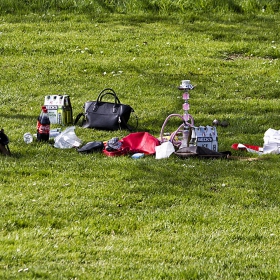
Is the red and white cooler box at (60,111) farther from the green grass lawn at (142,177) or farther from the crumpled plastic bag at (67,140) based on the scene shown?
the crumpled plastic bag at (67,140)

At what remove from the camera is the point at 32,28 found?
15.9m

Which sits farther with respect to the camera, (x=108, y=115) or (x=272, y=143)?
(x=108, y=115)

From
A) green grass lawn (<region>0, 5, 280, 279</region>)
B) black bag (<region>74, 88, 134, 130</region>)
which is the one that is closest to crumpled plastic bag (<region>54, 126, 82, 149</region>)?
green grass lawn (<region>0, 5, 280, 279</region>)

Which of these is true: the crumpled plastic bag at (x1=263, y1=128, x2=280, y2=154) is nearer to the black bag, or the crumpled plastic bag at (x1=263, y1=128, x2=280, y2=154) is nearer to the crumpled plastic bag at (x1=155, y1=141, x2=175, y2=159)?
the crumpled plastic bag at (x1=155, y1=141, x2=175, y2=159)

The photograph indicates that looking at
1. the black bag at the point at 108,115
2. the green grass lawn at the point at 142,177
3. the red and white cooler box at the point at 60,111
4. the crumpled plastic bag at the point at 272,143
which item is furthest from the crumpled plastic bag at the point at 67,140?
the crumpled plastic bag at the point at 272,143

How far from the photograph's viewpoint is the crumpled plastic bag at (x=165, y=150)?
27.1 feet

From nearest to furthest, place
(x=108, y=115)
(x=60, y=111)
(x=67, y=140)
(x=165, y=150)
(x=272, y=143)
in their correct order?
(x=165, y=150) < (x=272, y=143) < (x=67, y=140) < (x=108, y=115) < (x=60, y=111)

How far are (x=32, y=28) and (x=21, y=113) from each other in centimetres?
564

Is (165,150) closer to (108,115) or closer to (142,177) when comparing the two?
(142,177)

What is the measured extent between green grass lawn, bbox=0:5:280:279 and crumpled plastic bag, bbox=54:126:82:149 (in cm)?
20

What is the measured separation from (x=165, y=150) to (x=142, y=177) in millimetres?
901

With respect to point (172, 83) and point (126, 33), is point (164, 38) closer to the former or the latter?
point (126, 33)

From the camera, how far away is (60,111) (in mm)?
9875

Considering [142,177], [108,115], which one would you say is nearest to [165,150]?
[142,177]
